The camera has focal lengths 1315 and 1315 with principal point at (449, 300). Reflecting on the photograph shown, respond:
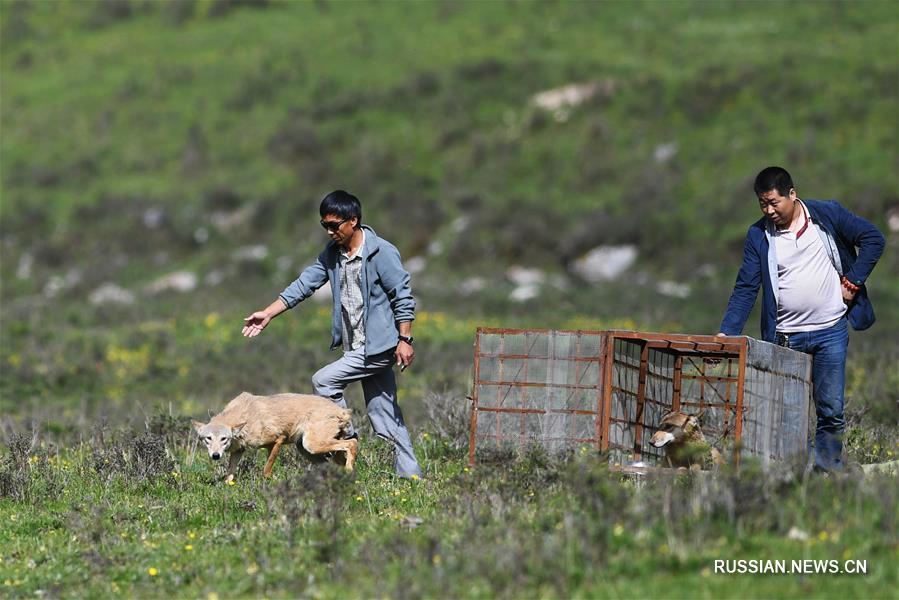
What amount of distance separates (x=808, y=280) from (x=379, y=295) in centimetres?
298

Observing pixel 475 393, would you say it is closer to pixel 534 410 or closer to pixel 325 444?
pixel 534 410

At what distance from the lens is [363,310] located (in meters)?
9.48

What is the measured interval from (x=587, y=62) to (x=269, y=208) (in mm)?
11360

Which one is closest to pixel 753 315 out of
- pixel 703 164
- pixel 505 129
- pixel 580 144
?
pixel 703 164

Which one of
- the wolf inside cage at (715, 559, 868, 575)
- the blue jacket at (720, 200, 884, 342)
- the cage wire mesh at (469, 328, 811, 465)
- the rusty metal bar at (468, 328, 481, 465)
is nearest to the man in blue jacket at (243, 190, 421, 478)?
the rusty metal bar at (468, 328, 481, 465)

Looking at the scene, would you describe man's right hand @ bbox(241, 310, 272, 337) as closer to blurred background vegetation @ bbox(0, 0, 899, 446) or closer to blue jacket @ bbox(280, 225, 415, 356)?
blue jacket @ bbox(280, 225, 415, 356)

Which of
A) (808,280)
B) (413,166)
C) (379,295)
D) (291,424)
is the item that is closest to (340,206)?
(379,295)

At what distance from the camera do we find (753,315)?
78.9ft

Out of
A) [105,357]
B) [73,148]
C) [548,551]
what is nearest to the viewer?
[548,551]

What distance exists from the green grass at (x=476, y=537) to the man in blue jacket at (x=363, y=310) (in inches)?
33.5

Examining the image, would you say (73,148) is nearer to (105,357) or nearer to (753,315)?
(105,357)

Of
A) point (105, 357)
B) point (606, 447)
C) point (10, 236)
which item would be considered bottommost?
point (606, 447)

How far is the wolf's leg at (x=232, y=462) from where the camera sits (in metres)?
9.75

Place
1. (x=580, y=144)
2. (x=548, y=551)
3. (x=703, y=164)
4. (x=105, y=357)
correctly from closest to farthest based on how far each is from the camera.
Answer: (x=548, y=551) < (x=105, y=357) < (x=703, y=164) < (x=580, y=144)
